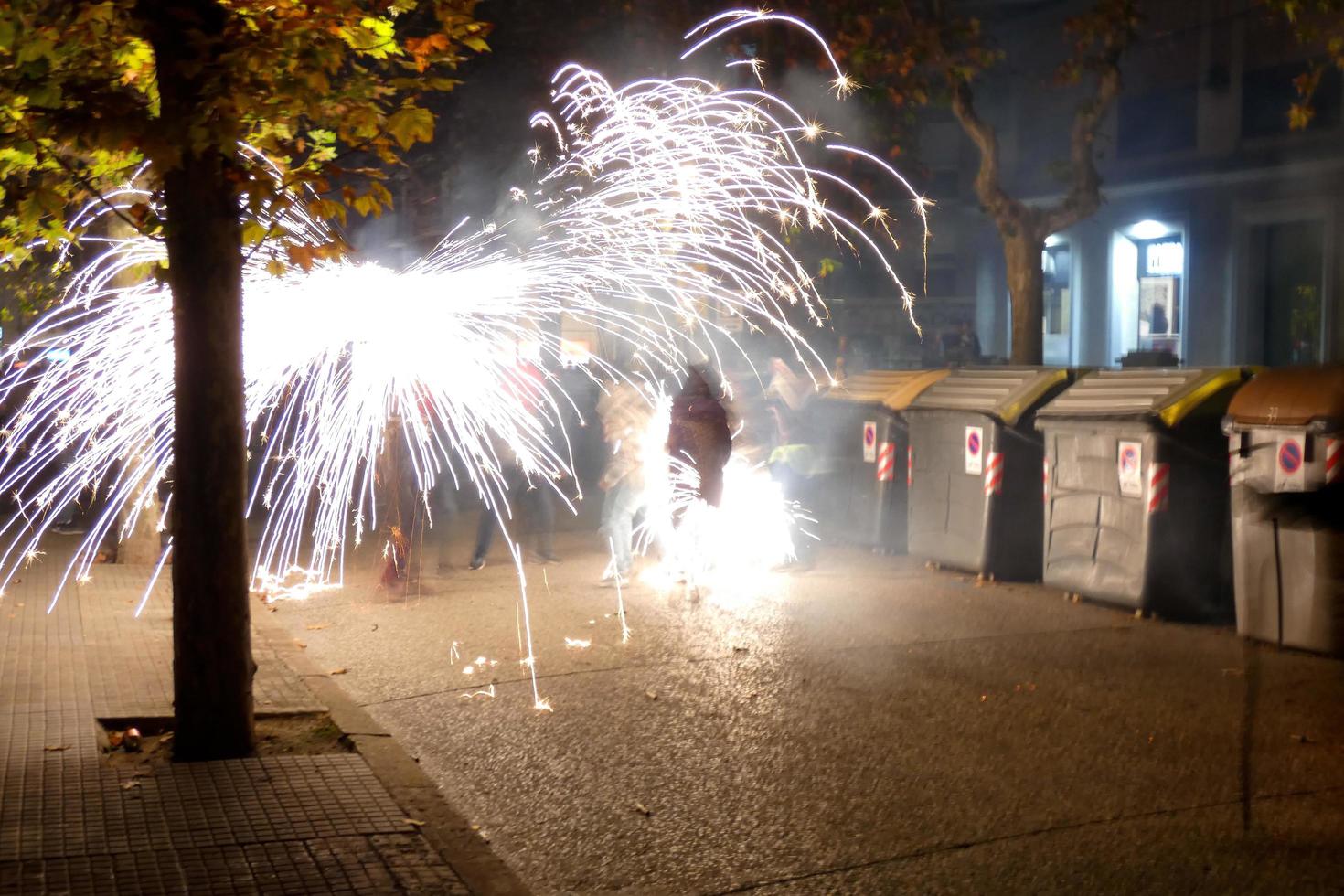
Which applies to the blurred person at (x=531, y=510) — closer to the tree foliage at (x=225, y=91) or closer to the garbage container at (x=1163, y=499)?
the garbage container at (x=1163, y=499)

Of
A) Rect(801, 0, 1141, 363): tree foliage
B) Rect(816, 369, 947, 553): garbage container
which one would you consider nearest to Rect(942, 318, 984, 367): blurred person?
Rect(801, 0, 1141, 363): tree foliage

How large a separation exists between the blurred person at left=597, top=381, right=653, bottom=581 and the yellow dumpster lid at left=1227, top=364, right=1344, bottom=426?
467cm

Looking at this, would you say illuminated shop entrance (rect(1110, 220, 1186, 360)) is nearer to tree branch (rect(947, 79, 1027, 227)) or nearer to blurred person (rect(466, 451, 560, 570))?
tree branch (rect(947, 79, 1027, 227))

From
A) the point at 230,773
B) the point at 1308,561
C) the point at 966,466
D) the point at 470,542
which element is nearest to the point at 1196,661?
the point at 1308,561

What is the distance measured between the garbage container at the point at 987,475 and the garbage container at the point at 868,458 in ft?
2.77

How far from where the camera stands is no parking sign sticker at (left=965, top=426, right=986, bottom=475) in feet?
39.6

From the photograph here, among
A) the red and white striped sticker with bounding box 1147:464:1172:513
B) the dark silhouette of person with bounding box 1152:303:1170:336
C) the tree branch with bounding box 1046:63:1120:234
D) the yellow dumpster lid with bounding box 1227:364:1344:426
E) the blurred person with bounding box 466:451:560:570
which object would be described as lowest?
the blurred person with bounding box 466:451:560:570

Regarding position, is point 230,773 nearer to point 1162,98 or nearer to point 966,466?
point 966,466

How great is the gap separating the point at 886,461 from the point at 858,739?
6989 millimetres

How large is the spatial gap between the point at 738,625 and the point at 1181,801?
4.40m

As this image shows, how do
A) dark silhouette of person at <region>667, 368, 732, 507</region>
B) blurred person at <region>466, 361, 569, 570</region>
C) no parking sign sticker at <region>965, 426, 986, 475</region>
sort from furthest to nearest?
blurred person at <region>466, 361, 569, 570</region> → no parking sign sticker at <region>965, 426, 986, 475</region> → dark silhouette of person at <region>667, 368, 732, 507</region>

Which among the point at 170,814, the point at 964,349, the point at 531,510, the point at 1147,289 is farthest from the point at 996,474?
the point at 1147,289

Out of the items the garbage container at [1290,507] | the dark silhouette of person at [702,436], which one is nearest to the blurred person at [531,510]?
the dark silhouette of person at [702,436]

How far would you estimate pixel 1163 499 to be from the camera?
1022 centimetres
